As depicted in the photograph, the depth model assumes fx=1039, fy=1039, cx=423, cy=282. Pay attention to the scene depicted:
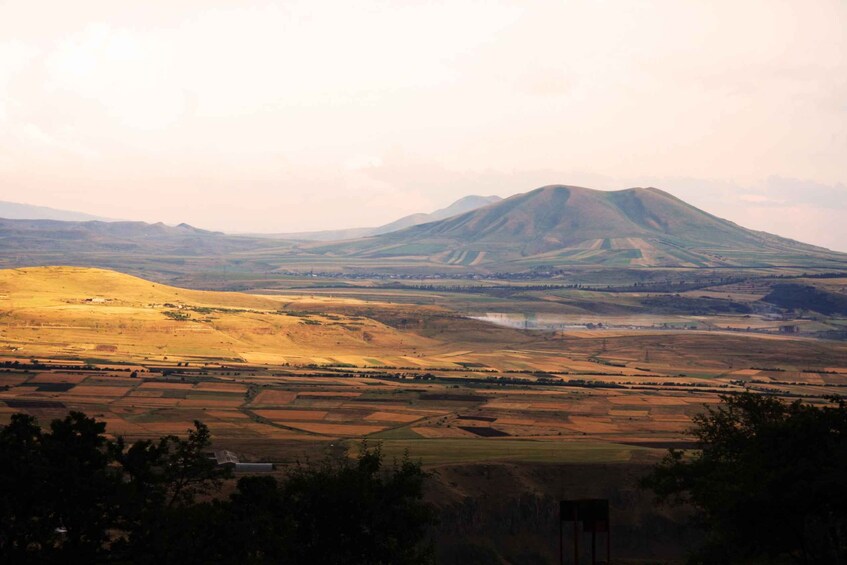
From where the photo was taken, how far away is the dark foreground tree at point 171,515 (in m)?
38.2

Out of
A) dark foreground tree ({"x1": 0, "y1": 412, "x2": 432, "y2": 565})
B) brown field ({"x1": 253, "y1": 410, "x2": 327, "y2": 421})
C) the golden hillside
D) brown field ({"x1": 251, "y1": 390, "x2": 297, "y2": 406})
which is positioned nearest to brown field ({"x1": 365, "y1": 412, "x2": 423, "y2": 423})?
brown field ({"x1": 253, "y1": 410, "x2": 327, "y2": 421})

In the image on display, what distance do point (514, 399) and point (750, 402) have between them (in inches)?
2717

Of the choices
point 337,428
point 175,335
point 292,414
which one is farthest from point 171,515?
point 175,335

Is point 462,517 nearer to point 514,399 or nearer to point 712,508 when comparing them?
point 712,508

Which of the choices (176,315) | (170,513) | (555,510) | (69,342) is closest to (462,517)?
(555,510)

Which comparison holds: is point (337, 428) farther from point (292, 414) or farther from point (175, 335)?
point (175, 335)

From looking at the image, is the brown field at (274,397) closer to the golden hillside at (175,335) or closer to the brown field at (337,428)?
the brown field at (337,428)

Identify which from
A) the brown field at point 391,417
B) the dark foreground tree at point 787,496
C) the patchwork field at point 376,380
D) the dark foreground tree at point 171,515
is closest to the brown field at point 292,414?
the patchwork field at point 376,380

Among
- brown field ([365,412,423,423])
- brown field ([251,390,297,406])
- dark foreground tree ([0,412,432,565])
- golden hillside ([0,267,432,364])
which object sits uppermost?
dark foreground tree ([0,412,432,565])

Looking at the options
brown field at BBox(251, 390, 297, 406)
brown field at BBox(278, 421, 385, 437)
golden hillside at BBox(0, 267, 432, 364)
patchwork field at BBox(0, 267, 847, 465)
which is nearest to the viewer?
patchwork field at BBox(0, 267, 847, 465)

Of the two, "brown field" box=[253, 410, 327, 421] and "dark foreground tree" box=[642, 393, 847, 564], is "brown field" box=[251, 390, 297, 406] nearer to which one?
"brown field" box=[253, 410, 327, 421]

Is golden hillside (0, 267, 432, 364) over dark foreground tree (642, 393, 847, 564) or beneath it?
beneath

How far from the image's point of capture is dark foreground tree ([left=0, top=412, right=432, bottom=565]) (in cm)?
3822

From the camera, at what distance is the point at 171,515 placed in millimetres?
38781
